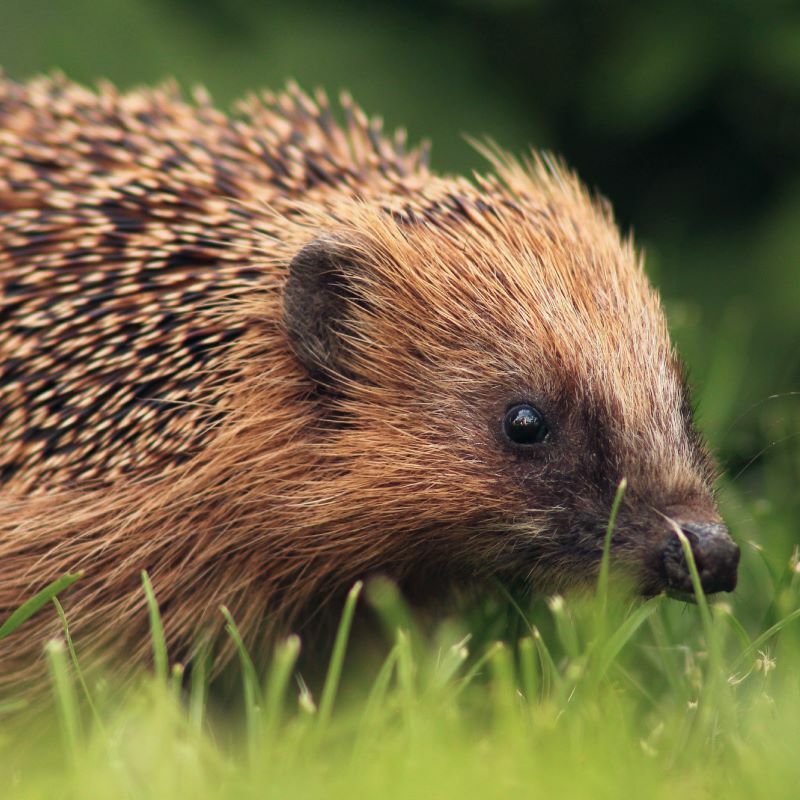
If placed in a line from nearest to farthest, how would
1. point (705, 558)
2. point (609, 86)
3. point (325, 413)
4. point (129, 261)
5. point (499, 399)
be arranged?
point (705, 558), point (499, 399), point (325, 413), point (129, 261), point (609, 86)

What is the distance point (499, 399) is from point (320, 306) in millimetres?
573

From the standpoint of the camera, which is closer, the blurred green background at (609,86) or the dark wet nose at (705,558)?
the dark wet nose at (705,558)

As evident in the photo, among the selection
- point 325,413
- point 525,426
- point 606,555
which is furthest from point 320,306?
point 606,555

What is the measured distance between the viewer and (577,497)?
11.5 feet

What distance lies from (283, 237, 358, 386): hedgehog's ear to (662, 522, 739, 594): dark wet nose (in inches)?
A: 41.1

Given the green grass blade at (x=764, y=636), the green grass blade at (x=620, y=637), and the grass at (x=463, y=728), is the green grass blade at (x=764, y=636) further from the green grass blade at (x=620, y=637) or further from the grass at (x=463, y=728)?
the green grass blade at (x=620, y=637)

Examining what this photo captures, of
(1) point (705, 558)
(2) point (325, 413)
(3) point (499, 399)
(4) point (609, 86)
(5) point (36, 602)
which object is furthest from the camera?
(4) point (609, 86)

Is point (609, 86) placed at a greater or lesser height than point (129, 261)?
greater

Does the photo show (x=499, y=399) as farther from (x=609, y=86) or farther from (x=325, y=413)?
(x=609, y=86)

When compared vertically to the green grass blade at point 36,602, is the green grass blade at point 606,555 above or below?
below

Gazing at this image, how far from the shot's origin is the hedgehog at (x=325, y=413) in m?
3.56

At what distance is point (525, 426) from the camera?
3576 millimetres

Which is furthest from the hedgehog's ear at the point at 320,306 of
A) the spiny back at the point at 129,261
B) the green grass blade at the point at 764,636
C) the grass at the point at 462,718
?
the green grass blade at the point at 764,636

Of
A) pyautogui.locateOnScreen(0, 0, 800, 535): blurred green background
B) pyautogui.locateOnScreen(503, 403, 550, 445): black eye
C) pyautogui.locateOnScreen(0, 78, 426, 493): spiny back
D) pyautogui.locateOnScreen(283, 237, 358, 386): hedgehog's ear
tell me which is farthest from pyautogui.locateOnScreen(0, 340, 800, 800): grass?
pyautogui.locateOnScreen(0, 0, 800, 535): blurred green background
